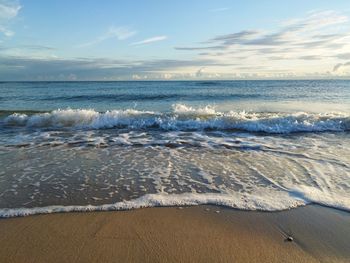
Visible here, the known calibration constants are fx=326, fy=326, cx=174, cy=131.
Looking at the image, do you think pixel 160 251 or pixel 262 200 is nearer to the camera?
pixel 160 251

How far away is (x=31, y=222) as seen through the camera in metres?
4.08

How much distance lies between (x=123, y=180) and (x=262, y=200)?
2.40 meters

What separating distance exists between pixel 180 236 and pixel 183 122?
9443 mm

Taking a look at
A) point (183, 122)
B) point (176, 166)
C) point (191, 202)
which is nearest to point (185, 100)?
point (183, 122)

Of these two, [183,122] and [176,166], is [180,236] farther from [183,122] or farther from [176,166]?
[183,122]

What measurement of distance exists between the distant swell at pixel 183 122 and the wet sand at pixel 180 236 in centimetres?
791

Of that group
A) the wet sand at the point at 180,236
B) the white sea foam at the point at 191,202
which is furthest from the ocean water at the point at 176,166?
the wet sand at the point at 180,236

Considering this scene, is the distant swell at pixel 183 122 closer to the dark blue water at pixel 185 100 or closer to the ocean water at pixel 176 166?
the ocean water at pixel 176 166

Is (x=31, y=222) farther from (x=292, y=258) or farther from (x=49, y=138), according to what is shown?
(x=49, y=138)

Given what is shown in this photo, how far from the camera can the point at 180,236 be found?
373cm

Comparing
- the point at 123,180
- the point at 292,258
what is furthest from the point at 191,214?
the point at 123,180

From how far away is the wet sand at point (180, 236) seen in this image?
3312 millimetres

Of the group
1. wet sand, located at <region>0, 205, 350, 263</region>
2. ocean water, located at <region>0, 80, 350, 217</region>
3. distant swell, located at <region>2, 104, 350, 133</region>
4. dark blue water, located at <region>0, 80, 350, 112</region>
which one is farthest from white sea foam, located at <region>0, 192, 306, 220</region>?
dark blue water, located at <region>0, 80, 350, 112</region>

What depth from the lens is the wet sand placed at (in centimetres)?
331
